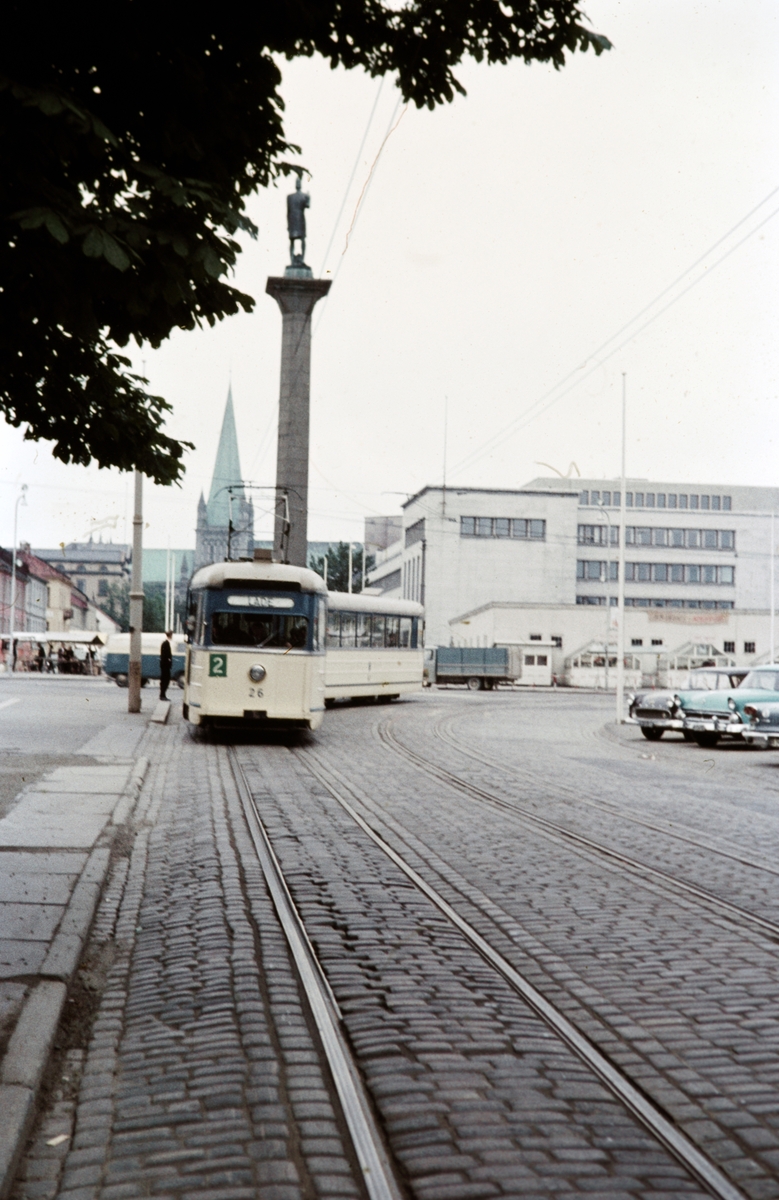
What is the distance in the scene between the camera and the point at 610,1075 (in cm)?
457

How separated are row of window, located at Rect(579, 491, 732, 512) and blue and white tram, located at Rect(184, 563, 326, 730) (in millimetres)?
78065

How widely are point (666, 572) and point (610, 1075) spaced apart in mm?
90046

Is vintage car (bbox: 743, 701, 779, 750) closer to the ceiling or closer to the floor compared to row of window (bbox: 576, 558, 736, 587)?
closer to the floor

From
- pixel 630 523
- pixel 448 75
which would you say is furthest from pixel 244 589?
pixel 630 523

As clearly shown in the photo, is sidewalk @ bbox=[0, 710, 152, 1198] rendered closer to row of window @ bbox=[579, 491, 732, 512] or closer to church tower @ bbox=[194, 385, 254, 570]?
row of window @ bbox=[579, 491, 732, 512]

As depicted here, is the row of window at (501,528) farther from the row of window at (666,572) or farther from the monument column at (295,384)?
the monument column at (295,384)

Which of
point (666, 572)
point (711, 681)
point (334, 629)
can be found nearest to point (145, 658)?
point (334, 629)

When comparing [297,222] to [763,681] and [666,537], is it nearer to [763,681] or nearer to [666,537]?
[763,681]

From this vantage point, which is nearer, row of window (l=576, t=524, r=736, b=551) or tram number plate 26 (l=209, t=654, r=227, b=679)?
tram number plate 26 (l=209, t=654, r=227, b=679)

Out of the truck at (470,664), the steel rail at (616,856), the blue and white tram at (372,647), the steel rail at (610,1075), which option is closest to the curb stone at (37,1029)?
the steel rail at (610,1075)

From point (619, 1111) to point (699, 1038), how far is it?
963 millimetres

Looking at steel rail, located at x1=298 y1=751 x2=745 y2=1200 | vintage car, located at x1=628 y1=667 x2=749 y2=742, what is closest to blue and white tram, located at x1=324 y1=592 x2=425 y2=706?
vintage car, located at x1=628 y1=667 x2=749 y2=742

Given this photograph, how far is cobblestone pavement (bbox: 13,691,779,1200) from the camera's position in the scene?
12.5ft

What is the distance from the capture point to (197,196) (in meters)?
5.12
